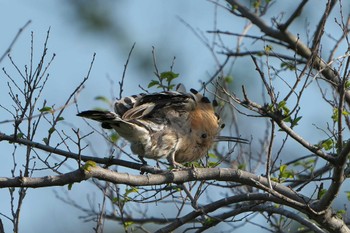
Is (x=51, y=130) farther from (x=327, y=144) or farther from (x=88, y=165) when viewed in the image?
(x=327, y=144)

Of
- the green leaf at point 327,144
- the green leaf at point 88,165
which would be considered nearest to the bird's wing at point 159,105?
the green leaf at point 327,144

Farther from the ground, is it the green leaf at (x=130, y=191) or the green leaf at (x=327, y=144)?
the green leaf at (x=130, y=191)

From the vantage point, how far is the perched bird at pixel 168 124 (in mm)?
6062

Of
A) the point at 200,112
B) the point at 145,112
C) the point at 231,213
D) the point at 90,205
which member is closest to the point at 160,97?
the point at 145,112

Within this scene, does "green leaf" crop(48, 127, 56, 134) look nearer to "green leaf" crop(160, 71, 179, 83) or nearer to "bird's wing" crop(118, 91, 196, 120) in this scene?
"bird's wing" crop(118, 91, 196, 120)

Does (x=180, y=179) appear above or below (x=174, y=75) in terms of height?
below

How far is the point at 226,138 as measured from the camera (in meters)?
6.99

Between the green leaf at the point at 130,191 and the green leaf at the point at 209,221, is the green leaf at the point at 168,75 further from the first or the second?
the green leaf at the point at 209,221

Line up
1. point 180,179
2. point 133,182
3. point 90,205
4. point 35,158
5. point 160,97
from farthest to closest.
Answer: point 90,205 → point 160,97 → point 35,158 → point 180,179 → point 133,182

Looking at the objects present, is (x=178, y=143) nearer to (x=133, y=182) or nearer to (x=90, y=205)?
(x=90, y=205)

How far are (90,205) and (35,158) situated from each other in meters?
2.20

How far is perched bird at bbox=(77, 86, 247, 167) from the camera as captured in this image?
606 cm

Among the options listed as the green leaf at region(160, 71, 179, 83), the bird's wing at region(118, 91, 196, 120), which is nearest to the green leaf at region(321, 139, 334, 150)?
the green leaf at region(160, 71, 179, 83)

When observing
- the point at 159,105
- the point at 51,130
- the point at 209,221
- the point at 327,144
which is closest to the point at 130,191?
the point at 209,221
